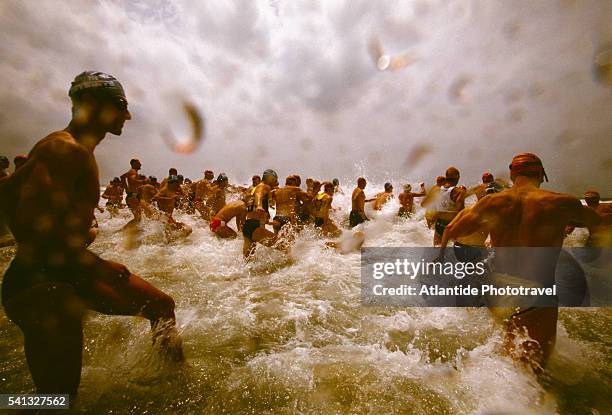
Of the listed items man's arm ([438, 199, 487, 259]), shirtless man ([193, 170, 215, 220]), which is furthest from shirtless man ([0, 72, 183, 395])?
shirtless man ([193, 170, 215, 220])

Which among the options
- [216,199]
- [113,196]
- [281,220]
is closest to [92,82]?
[281,220]

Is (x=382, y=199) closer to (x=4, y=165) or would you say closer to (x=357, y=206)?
(x=357, y=206)

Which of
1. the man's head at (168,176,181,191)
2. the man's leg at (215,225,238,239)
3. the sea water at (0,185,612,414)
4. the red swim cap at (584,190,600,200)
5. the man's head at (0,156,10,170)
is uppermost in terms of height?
the man's head at (0,156,10,170)

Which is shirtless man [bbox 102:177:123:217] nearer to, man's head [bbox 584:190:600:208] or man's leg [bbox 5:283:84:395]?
man's leg [bbox 5:283:84:395]

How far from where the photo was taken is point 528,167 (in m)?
2.68

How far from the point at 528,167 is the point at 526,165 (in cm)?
3

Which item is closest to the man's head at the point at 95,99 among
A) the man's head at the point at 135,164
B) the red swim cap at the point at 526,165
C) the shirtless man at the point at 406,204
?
the red swim cap at the point at 526,165

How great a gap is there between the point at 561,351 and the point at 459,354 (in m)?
1.07

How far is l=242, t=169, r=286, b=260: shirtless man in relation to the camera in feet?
19.8

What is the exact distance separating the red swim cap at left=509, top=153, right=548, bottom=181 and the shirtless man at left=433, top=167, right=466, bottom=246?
2.98 meters

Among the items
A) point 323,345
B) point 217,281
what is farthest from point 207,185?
point 323,345

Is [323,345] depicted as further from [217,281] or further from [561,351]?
[217,281]

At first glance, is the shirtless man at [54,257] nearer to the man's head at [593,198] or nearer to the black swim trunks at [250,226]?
the black swim trunks at [250,226]

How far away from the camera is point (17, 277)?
1.57m
